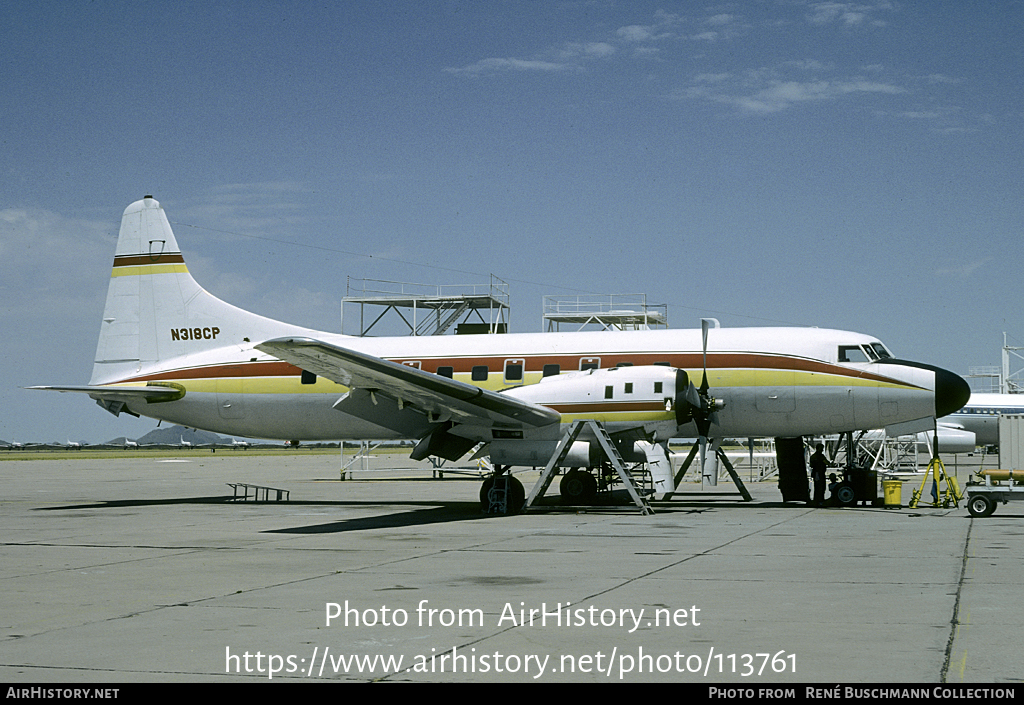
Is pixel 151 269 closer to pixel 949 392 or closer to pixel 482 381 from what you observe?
pixel 482 381

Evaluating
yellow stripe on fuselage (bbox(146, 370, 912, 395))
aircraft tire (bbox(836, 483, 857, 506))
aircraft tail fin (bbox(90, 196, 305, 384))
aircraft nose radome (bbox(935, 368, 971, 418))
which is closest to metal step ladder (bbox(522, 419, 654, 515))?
yellow stripe on fuselage (bbox(146, 370, 912, 395))

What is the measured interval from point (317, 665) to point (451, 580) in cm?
410

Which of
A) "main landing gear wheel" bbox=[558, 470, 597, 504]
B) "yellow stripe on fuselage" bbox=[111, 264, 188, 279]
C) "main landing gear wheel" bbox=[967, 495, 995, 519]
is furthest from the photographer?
"yellow stripe on fuselage" bbox=[111, 264, 188, 279]

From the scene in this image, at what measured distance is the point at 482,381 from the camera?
23.7 m

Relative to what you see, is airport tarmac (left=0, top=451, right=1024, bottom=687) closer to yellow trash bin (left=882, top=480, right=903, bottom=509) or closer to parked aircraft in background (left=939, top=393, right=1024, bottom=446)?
yellow trash bin (left=882, top=480, right=903, bottom=509)

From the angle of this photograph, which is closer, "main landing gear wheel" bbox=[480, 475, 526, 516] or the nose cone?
"main landing gear wheel" bbox=[480, 475, 526, 516]

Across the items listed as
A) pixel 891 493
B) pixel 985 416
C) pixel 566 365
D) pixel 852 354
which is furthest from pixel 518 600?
pixel 985 416

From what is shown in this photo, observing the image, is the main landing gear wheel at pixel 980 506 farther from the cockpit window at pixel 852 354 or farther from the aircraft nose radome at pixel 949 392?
the cockpit window at pixel 852 354

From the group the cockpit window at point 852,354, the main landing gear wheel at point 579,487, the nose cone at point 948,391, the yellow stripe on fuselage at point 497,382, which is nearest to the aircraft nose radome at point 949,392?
the nose cone at point 948,391

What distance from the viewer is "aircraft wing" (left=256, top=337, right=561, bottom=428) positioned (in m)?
17.4

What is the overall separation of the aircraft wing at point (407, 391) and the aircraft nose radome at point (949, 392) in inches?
346

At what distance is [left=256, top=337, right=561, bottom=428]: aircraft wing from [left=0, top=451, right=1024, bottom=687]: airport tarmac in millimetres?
2385

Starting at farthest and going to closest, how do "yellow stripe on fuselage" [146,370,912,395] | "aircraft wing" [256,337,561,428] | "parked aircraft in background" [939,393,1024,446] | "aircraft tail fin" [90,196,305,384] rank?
1. "parked aircraft in background" [939,393,1024,446]
2. "aircraft tail fin" [90,196,305,384]
3. "yellow stripe on fuselage" [146,370,912,395]
4. "aircraft wing" [256,337,561,428]

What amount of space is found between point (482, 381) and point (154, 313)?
972 cm
